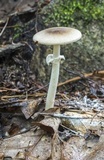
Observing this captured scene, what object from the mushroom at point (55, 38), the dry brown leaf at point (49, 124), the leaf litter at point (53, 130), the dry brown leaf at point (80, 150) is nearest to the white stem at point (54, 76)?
the mushroom at point (55, 38)

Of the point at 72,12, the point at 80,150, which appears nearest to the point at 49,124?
the point at 80,150

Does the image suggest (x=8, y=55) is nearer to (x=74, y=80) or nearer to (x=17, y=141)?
(x=74, y=80)

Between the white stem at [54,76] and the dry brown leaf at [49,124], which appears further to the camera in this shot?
the white stem at [54,76]

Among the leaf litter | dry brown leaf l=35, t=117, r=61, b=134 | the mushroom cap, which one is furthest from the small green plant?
dry brown leaf l=35, t=117, r=61, b=134

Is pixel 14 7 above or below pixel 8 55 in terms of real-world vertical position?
above

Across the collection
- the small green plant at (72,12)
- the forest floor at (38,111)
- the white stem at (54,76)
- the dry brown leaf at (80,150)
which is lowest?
the dry brown leaf at (80,150)

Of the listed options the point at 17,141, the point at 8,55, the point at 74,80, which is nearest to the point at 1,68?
the point at 8,55

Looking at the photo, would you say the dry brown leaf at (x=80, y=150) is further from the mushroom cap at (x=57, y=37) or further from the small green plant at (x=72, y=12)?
the small green plant at (x=72, y=12)
